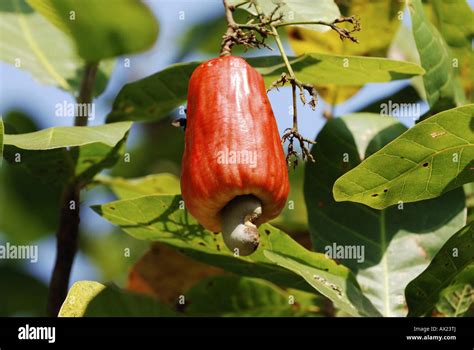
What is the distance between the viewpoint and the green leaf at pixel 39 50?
2088 mm

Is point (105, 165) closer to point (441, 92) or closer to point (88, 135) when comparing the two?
point (88, 135)

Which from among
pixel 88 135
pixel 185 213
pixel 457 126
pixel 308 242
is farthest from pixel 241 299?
pixel 457 126

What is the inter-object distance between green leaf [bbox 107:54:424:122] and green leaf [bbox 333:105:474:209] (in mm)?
234

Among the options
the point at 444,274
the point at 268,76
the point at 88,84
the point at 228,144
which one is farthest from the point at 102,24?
the point at 444,274

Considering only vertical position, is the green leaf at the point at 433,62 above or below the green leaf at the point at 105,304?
above

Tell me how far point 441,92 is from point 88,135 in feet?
2.39

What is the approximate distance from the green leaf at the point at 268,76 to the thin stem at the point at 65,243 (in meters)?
0.11

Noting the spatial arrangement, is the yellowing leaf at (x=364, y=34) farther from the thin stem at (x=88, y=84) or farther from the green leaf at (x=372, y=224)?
the thin stem at (x=88, y=84)

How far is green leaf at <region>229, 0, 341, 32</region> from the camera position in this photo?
5.10 ft

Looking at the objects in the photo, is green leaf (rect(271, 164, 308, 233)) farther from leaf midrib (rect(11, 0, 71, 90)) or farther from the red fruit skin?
the red fruit skin

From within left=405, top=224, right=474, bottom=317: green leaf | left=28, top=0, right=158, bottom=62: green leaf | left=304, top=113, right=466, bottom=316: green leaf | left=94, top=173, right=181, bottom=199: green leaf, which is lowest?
left=405, top=224, right=474, bottom=317: green leaf

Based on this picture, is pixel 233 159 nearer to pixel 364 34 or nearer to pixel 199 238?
pixel 199 238

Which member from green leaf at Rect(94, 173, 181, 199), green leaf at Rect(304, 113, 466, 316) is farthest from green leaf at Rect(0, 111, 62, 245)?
green leaf at Rect(304, 113, 466, 316)

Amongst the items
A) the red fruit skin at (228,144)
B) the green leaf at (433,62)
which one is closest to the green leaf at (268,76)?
the green leaf at (433,62)
